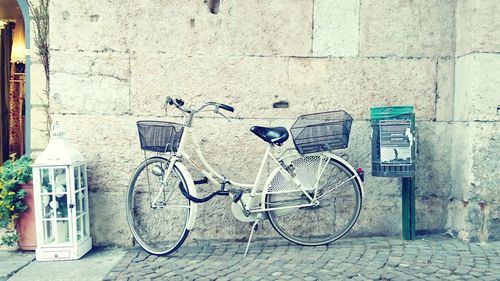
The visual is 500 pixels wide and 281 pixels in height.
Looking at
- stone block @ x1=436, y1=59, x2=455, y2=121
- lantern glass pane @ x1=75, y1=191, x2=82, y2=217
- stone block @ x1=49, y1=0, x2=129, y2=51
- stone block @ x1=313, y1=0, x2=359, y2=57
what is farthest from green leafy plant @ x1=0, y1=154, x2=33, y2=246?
stone block @ x1=436, y1=59, x2=455, y2=121

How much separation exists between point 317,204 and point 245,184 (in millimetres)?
712

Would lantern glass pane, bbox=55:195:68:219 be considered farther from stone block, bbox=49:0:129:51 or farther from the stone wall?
stone block, bbox=49:0:129:51

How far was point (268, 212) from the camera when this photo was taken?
4047mm

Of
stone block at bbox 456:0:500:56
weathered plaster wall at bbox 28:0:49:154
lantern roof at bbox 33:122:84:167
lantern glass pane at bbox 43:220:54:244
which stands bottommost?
lantern glass pane at bbox 43:220:54:244

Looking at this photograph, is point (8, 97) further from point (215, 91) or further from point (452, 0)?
point (452, 0)

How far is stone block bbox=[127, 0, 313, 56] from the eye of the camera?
4285 mm

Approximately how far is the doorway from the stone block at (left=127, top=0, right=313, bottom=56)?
2686 mm

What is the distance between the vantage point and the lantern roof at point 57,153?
3.82 metres

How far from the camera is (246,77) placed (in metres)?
4.36

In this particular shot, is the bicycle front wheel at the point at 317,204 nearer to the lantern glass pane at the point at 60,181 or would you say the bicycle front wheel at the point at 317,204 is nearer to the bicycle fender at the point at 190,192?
the bicycle fender at the point at 190,192

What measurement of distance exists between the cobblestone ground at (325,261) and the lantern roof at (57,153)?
1033 millimetres

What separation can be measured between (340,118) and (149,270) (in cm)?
220

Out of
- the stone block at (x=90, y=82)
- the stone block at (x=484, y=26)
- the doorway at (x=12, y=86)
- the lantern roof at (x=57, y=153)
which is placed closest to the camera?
the lantern roof at (x=57, y=153)

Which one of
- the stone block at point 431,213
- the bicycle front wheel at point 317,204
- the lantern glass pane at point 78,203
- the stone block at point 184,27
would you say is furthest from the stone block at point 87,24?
the stone block at point 431,213
